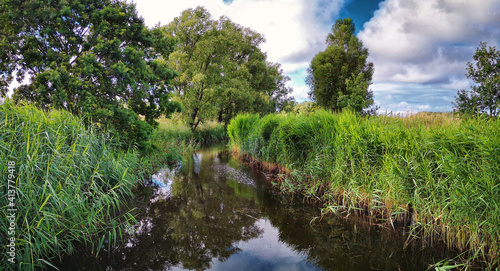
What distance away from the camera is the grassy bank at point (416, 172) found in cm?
349

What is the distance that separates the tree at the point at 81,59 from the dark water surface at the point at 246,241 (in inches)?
122

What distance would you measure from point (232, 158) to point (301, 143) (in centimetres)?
680

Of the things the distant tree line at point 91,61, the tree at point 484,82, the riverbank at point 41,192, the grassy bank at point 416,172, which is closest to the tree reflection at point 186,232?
the riverbank at point 41,192

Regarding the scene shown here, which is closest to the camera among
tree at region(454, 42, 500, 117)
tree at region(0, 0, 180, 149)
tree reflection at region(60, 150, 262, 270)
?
tree reflection at region(60, 150, 262, 270)

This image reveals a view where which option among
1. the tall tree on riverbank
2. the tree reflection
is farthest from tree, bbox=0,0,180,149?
the tall tree on riverbank

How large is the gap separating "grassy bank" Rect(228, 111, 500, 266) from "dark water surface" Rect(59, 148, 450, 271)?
498 mm

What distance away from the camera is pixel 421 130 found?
4891mm

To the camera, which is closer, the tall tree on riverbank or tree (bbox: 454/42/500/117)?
tree (bbox: 454/42/500/117)

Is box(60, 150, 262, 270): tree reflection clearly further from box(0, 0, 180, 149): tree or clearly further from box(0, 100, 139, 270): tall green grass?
box(0, 0, 180, 149): tree

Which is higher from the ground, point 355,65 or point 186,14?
point 186,14

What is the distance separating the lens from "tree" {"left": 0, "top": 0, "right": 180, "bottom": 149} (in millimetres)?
6391

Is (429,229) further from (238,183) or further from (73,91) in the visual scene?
(73,91)

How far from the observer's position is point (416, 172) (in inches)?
171

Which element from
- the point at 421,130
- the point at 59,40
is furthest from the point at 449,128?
the point at 59,40
